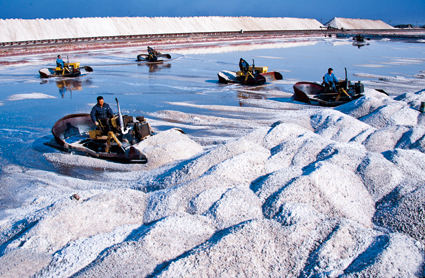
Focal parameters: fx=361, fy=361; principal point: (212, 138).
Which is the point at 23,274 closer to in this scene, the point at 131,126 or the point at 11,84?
the point at 131,126

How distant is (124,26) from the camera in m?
79.4

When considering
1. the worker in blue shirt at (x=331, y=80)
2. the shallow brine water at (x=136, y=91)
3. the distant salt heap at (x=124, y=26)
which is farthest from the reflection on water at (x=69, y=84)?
the distant salt heap at (x=124, y=26)

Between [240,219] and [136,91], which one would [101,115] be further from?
[136,91]

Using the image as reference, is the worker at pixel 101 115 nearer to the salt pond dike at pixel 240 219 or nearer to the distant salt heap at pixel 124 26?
the salt pond dike at pixel 240 219

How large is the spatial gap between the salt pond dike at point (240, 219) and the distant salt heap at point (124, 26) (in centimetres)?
6053

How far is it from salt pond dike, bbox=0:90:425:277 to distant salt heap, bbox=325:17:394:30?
124 meters

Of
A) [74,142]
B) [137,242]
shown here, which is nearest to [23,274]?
[137,242]

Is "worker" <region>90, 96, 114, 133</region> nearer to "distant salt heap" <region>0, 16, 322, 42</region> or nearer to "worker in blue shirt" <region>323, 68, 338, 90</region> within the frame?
"worker in blue shirt" <region>323, 68, 338, 90</region>

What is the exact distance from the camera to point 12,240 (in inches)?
199

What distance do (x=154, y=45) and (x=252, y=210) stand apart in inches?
1800

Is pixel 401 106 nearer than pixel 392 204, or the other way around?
pixel 392 204

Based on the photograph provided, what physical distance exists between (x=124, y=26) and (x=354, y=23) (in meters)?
86.1

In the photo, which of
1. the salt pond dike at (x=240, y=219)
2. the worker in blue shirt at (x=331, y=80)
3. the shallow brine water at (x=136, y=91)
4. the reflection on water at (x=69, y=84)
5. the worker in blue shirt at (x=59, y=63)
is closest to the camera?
the salt pond dike at (x=240, y=219)

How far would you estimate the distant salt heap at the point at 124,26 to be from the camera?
61.3 m
